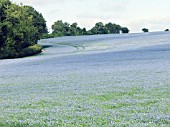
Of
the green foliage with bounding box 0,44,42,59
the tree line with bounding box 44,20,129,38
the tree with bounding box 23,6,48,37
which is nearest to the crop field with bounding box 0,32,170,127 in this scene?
the green foliage with bounding box 0,44,42,59

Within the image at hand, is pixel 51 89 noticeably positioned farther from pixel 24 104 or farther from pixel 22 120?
pixel 22 120

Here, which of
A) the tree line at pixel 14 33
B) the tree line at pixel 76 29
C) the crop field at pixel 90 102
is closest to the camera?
the crop field at pixel 90 102

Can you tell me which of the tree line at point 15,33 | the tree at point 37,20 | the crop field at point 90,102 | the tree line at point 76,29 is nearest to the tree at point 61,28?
the tree line at point 76,29

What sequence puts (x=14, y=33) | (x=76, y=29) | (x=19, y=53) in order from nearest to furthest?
1. (x=19, y=53)
2. (x=14, y=33)
3. (x=76, y=29)

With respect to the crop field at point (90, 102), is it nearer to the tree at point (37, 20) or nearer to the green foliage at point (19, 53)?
the green foliage at point (19, 53)

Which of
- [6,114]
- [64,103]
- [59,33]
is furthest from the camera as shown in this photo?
[59,33]

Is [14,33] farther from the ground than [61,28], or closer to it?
farther from the ground

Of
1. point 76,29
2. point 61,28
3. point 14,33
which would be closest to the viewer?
point 14,33

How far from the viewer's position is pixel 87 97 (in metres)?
12.0

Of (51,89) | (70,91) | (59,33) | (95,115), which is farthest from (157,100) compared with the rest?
(59,33)

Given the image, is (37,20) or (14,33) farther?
(37,20)

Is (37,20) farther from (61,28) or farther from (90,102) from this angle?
(90,102)

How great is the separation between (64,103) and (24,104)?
1190 mm

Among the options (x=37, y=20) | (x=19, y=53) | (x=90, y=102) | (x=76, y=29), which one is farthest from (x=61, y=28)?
(x=90, y=102)
